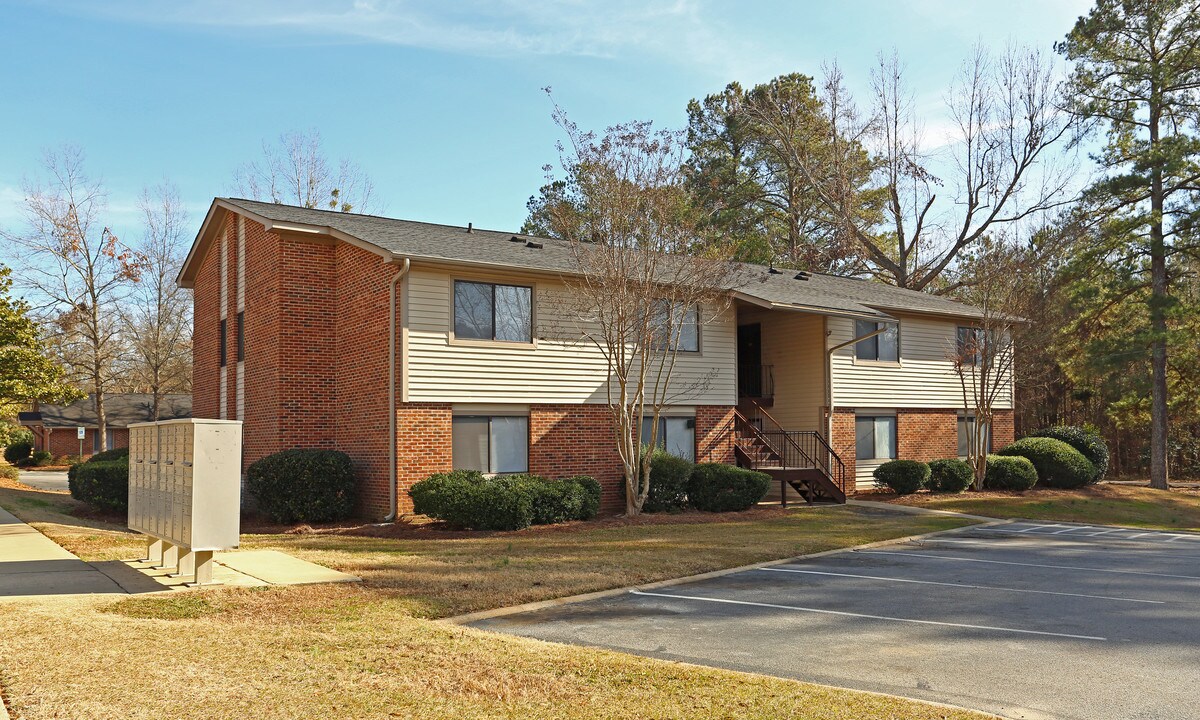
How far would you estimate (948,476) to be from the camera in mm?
24984

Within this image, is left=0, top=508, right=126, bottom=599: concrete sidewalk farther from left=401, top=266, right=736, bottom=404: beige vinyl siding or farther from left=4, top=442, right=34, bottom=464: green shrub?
left=4, top=442, right=34, bottom=464: green shrub

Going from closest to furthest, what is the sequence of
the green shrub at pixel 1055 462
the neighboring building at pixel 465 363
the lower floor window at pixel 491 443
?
the neighboring building at pixel 465 363
the lower floor window at pixel 491 443
the green shrub at pixel 1055 462

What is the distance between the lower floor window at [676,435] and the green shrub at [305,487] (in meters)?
6.61

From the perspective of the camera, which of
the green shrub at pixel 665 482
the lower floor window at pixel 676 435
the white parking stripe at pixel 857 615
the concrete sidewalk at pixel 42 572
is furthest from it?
the lower floor window at pixel 676 435

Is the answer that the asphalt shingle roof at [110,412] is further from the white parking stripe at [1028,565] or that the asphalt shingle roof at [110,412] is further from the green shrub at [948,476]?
the white parking stripe at [1028,565]

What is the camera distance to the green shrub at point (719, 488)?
64.8 ft

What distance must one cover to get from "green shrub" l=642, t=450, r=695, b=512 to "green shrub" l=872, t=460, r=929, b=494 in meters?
7.28

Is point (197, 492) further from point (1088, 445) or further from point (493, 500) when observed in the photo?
point (1088, 445)

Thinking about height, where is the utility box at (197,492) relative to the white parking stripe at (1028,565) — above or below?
above

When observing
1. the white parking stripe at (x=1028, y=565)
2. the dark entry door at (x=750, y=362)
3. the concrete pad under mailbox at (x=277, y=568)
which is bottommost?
the white parking stripe at (x=1028, y=565)

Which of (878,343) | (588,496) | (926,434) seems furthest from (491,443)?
(926,434)

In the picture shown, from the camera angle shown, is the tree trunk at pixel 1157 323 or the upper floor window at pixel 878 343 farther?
the tree trunk at pixel 1157 323

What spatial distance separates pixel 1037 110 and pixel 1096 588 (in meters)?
31.8

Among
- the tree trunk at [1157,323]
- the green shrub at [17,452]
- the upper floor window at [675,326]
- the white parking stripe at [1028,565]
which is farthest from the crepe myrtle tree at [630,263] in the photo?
the green shrub at [17,452]
